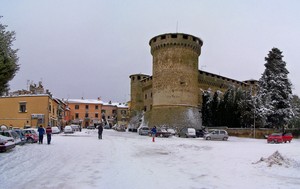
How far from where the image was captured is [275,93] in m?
42.7

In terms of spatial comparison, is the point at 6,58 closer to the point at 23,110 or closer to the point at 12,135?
the point at 12,135

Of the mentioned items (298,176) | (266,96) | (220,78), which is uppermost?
(220,78)

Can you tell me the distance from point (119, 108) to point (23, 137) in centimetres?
8770

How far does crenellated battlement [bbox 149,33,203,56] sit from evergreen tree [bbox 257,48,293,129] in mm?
11781

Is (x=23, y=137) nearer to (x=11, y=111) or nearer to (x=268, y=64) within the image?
(x=11, y=111)

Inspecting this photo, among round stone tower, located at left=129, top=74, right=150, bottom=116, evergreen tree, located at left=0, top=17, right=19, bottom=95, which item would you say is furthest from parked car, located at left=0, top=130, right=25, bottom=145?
round stone tower, located at left=129, top=74, right=150, bottom=116

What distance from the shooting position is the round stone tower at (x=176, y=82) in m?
49.5

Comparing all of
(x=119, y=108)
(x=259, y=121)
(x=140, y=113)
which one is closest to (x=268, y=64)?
(x=259, y=121)

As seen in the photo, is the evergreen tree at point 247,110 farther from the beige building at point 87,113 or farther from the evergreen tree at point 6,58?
the beige building at point 87,113

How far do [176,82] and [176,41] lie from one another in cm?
638

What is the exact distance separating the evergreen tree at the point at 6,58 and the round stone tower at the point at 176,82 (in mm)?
36376

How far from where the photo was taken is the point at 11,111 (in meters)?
46.5

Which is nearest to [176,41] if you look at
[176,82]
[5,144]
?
[176,82]

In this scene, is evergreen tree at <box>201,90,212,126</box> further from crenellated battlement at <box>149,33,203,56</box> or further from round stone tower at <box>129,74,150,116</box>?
round stone tower at <box>129,74,150,116</box>
